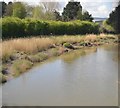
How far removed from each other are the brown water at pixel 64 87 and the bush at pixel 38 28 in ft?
23.4

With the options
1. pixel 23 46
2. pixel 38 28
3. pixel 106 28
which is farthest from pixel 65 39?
pixel 106 28

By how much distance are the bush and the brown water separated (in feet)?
23.4

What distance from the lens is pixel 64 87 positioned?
9.80 meters

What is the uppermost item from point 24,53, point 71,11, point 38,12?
point 71,11

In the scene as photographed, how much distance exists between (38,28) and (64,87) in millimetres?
15194

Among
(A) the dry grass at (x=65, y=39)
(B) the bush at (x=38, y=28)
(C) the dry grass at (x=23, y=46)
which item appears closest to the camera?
(C) the dry grass at (x=23, y=46)

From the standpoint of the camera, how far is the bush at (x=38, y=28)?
20416 mm

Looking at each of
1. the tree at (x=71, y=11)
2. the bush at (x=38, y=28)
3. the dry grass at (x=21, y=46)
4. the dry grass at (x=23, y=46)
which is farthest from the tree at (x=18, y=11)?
the tree at (x=71, y=11)

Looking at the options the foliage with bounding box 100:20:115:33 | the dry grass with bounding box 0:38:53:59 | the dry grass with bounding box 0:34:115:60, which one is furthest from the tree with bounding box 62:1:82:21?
the dry grass with bounding box 0:38:53:59

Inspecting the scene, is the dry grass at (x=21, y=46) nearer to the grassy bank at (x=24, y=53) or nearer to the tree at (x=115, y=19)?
the grassy bank at (x=24, y=53)

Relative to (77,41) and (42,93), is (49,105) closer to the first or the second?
(42,93)

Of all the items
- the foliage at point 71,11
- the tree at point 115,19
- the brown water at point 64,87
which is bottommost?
the brown water at point 64,87

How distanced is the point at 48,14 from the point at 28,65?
25810 millimetres

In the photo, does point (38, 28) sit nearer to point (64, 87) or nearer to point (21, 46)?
point (21, 46)
